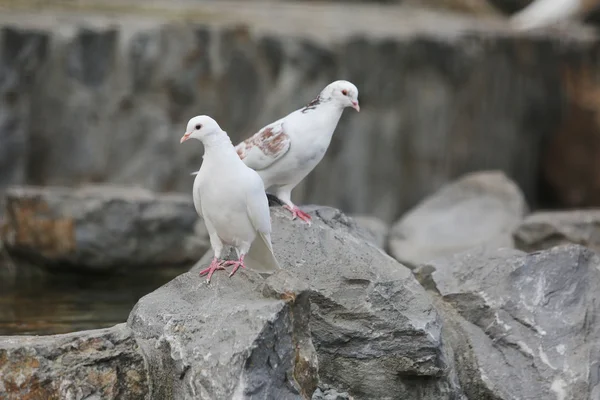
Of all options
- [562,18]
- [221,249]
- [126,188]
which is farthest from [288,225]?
[562,18]

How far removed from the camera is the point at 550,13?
998cm

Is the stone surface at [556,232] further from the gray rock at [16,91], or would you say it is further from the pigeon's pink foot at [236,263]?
the gray rock at [16,91]

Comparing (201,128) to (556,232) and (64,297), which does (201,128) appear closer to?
(64,297)

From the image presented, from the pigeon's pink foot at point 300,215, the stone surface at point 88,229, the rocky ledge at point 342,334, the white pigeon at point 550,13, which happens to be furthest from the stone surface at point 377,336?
the white pigeon at point 550,13

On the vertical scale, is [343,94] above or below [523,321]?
above

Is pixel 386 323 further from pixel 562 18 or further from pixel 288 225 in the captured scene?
pixel 562 18

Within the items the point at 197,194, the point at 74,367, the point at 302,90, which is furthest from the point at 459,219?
the point at 74,367

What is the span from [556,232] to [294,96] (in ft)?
9.42

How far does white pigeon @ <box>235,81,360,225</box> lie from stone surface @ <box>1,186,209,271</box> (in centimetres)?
223

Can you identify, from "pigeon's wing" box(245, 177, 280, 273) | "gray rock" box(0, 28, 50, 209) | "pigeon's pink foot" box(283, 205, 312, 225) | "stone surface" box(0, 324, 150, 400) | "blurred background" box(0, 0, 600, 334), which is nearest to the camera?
"stone surface" box(0, 324, 150, 400)

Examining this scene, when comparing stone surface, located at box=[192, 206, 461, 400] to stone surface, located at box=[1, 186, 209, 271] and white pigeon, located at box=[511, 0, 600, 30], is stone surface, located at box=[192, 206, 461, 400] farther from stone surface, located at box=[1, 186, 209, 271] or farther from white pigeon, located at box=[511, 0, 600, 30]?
white pigeon, located at box=[511, 0, 600, 30]

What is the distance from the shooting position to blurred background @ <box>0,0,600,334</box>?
8.16 meters

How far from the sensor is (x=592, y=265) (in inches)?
189

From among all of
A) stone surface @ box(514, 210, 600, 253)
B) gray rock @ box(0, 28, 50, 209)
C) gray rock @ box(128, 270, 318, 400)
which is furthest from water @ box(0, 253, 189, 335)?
stone surface @ box(514, 210, 600, 253)
